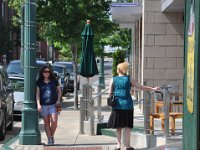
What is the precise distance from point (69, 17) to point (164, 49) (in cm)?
602

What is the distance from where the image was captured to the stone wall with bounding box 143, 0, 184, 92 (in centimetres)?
1498

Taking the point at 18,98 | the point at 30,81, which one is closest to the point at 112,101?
the point at 30,81

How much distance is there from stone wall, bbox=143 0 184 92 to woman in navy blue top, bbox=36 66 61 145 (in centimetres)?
534

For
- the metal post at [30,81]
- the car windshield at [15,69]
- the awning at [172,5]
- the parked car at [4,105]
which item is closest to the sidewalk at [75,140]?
the metal post at [30,81]

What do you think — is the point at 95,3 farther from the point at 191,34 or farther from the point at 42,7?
the point at 191,34

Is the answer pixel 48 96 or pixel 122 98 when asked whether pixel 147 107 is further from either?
pixel 48 96

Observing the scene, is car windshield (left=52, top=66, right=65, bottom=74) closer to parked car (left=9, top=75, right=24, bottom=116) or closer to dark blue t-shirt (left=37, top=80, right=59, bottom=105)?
parked car (left=9, top=75, right=24, bottom=116)

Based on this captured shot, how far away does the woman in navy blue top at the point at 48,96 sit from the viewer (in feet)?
33.2

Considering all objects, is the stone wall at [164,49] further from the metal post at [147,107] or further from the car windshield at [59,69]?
the car windshield at [59,69]

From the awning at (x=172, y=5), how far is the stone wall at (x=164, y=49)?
36 cm

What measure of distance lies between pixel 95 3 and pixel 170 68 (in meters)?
6.61

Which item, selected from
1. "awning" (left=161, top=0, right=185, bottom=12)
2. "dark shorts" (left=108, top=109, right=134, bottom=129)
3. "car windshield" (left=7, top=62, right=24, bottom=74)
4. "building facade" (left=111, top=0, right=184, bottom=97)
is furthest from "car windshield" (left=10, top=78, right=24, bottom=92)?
"dark shorts" (left=108, top=109, right=134, bottom=129)

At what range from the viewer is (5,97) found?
12648 millimetres

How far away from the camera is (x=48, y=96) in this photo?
398 inches
